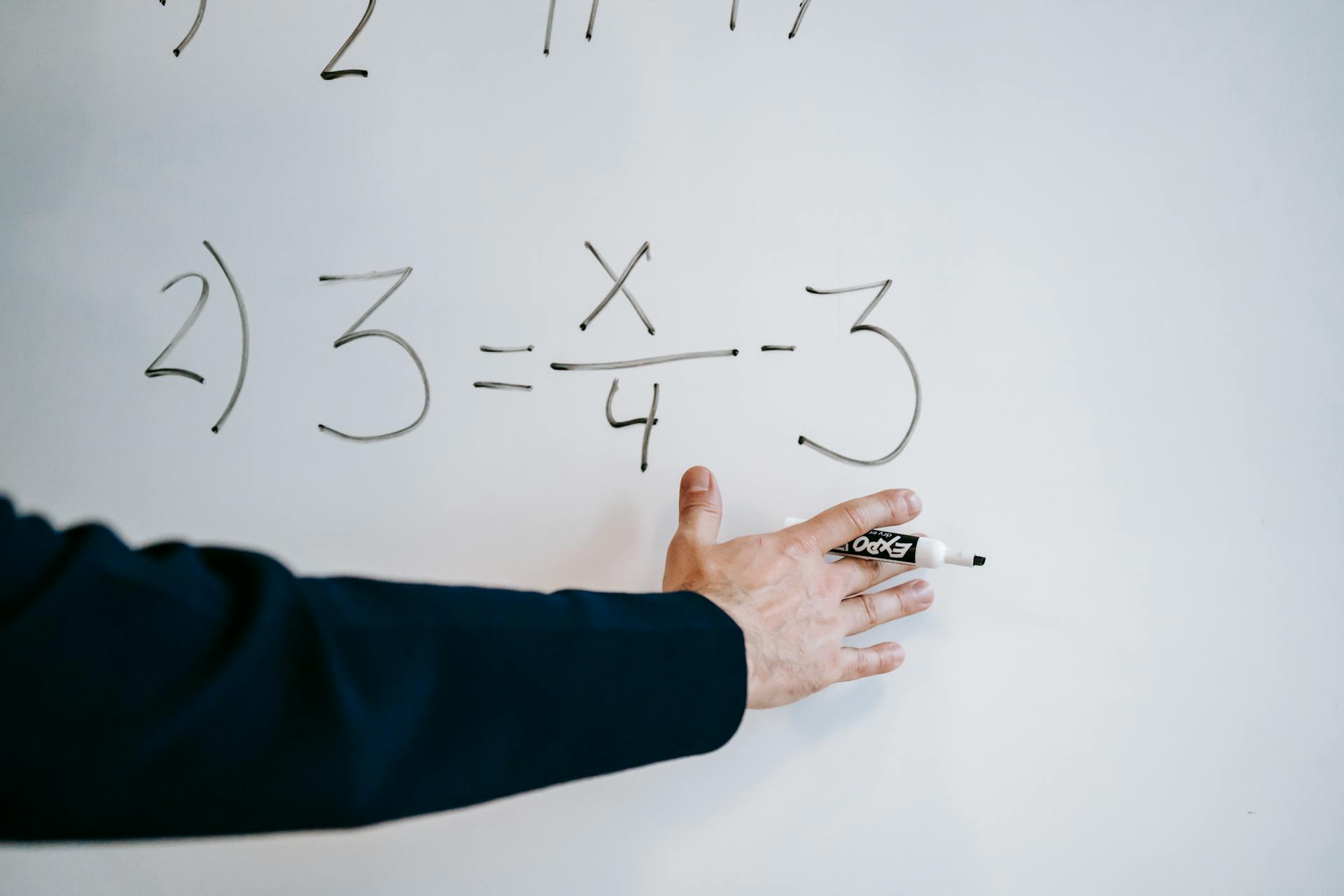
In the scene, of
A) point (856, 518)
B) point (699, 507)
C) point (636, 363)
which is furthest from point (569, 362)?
point (856, 518)

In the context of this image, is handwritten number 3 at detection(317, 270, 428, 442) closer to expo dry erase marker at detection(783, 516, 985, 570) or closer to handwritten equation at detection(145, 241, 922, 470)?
handwritten equation at detection(145, 241, 922, 470)

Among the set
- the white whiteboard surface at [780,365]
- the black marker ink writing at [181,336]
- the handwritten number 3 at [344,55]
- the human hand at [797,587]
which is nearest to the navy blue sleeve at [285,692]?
the human hand at [797,587]

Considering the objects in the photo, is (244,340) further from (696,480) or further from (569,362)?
(696,480)

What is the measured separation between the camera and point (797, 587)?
541 mm

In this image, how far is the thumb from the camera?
1.88 ft

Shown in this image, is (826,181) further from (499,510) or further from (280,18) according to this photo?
(280,18)

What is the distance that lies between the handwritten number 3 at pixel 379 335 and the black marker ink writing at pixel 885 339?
1.07 feet

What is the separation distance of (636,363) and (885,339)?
0.67ft

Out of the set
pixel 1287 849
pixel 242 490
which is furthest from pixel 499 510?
pixel 1287 849

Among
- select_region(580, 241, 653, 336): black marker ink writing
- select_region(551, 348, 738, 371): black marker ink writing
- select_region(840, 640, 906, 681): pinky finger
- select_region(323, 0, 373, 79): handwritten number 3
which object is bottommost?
select_region(840, 640, 906, 681): pinky finger

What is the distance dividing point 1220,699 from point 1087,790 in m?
0.12

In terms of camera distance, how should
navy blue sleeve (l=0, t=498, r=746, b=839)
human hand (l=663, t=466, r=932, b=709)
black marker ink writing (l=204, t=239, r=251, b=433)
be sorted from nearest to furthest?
navy blue sleeve (l=0, t=498, r=746, b=839) → human hand (l=663, t=466, r=932, b=709) → black marker ink writing (l=204, t=239, r=251, b=433)

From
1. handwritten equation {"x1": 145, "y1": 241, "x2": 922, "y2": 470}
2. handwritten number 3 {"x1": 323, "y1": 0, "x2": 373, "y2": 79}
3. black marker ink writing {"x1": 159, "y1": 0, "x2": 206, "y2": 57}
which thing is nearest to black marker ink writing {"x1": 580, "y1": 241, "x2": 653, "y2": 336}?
handwritten equation {"x1": 145, "y1": 241, "x2": 922, "y2": 470}

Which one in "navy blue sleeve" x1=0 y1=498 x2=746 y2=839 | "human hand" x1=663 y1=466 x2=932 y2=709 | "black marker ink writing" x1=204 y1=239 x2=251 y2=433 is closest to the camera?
"navy blue sleeve" x1=0 y1=498 x2=746 y2=839
